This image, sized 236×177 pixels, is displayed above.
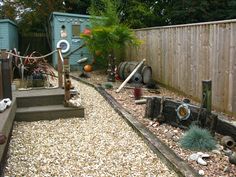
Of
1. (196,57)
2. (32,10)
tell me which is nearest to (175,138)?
(196,57)

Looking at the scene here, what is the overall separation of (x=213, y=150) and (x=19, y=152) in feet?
7.36

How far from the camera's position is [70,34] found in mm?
12664

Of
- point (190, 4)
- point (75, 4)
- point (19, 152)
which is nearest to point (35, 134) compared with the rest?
point (19, 152)

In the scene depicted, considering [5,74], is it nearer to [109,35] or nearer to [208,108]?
[208,108]

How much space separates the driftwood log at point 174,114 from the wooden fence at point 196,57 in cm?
103

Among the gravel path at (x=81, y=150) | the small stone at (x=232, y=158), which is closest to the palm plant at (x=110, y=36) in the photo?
the gravel path at (x=81, y=150)

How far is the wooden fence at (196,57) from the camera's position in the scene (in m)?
5.52

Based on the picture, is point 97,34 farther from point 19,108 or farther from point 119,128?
point 119,128

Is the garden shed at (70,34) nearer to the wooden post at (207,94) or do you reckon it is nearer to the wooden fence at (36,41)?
the wooden fence at (36,41)

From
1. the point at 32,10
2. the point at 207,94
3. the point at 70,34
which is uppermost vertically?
the point at 32,10

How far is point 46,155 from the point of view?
414cm

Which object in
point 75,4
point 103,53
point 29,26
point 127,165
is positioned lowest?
point 127,165

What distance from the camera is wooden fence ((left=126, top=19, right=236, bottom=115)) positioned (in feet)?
18.1

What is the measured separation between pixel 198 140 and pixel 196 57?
9.50ft
